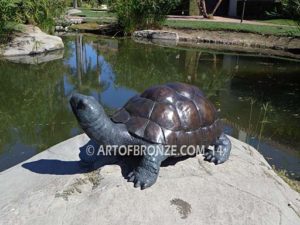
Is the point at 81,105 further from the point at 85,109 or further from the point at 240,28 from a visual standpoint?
the point at 240,28

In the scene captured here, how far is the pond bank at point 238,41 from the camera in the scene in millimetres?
15414

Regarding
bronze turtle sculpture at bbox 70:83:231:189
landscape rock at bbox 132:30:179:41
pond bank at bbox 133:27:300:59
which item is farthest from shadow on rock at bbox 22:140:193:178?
landscape rock at bbox 132:30:179:41

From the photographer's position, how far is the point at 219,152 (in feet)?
13.0

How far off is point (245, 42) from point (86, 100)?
14.8m

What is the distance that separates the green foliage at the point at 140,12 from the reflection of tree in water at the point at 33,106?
8423 millimetres

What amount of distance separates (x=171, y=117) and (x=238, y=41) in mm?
14353

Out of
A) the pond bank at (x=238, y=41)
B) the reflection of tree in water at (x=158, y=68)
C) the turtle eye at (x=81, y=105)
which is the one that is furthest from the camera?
the pond bank at (x=238, y=41)

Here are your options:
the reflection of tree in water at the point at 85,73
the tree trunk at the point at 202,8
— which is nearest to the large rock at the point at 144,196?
the reflection of tree in water at the point at 85,73

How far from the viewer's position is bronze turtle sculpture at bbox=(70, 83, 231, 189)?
10.1ft

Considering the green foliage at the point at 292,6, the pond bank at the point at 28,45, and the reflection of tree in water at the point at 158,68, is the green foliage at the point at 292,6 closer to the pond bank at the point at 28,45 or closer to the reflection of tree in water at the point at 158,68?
the reflection of tree in water at the point at 158,68

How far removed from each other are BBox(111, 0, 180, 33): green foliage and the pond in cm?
367

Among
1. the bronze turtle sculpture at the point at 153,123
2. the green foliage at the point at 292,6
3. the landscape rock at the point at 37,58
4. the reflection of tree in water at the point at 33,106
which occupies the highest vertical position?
the green foliage at the point at 292,6

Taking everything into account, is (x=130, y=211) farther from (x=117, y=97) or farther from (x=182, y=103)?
(x=117, y=97)

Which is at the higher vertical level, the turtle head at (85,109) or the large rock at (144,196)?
the turtle head at (85,109)
